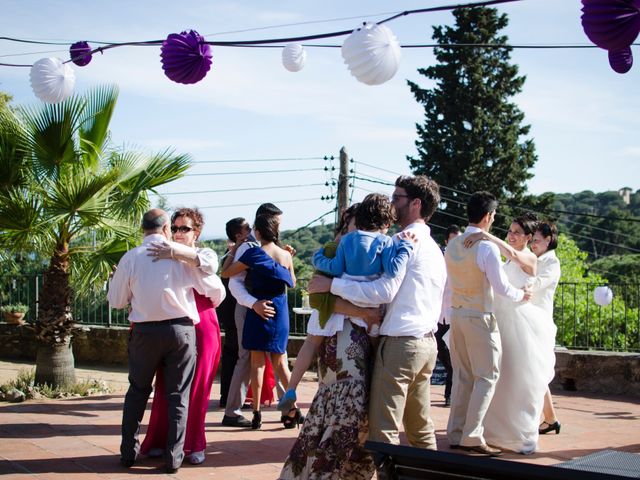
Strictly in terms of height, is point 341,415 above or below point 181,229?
below

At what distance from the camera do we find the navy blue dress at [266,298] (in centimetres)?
711

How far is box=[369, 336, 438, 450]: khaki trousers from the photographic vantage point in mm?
4629

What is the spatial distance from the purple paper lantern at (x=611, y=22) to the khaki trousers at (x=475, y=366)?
263 centimetres

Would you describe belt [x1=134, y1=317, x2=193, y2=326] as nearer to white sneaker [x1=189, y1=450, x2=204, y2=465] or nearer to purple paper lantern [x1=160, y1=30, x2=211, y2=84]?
white sneaker [x1=189, y1=450, x2=204, y2=465]

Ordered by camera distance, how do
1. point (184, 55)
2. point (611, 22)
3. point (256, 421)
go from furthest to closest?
1. point (256, 421)
2. point (184, 55)
3. point (611, 22)

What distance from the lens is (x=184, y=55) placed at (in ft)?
22.0

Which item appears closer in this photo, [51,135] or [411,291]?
[411,291]

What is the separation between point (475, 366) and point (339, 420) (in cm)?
204

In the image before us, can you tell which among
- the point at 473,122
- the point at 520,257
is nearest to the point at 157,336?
the point at 520,257

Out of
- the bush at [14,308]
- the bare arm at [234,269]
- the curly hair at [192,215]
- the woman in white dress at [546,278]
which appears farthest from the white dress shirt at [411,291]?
the bush at [14,308]

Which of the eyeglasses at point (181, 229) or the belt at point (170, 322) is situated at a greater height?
the eyeglasses at point (181, 229)

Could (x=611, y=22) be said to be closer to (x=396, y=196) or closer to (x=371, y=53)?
(x=396, y=196)

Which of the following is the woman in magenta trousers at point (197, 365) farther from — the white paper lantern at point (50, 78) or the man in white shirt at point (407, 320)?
the white paper lantern at point (50, 78)

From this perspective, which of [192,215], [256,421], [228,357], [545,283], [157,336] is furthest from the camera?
[228,357]
